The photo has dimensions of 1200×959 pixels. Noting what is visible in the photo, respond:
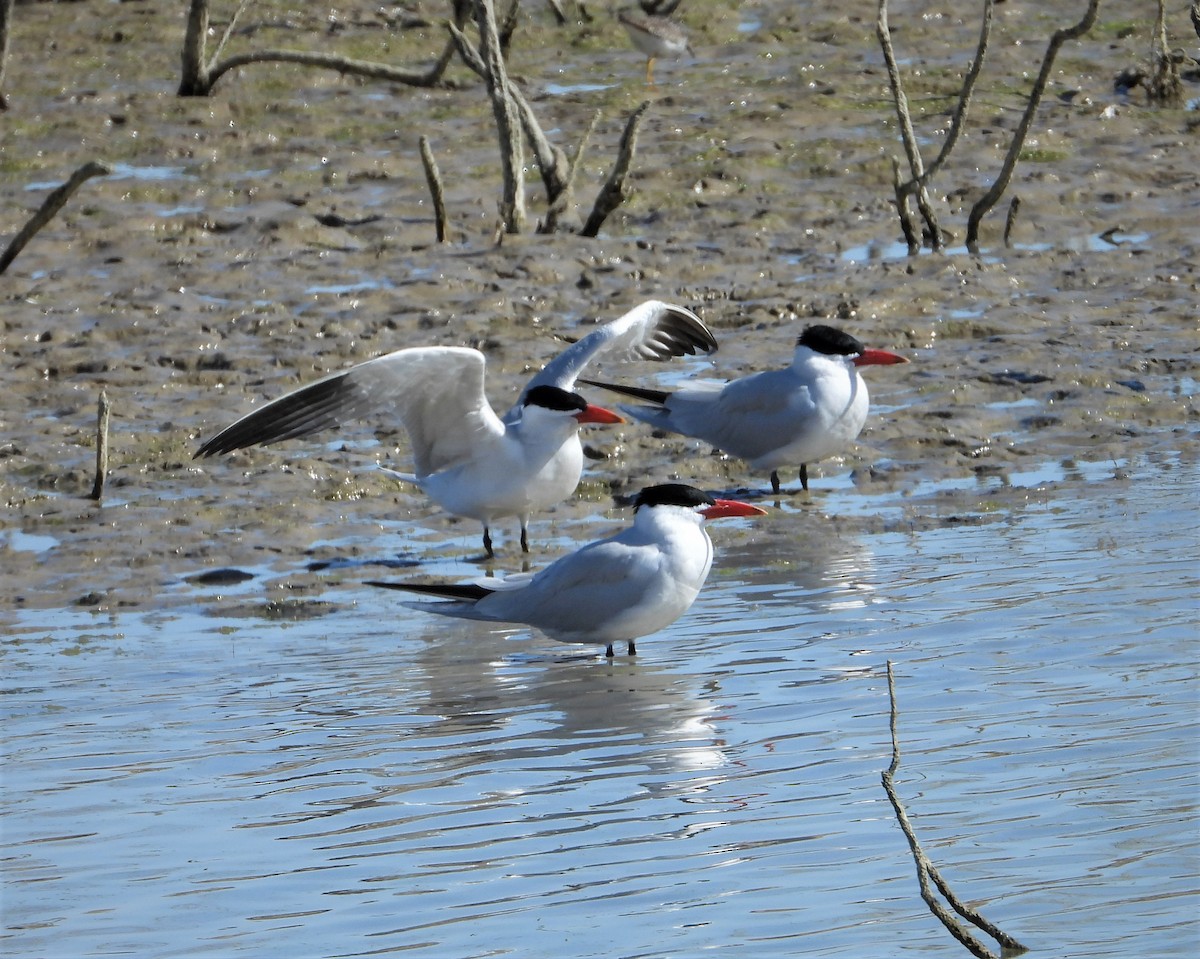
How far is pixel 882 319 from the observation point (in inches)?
458

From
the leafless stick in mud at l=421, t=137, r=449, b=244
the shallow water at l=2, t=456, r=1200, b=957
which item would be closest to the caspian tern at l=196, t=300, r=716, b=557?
the shallow water at l=2, t=456, r=1200, b=957

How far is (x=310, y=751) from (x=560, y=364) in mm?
3369

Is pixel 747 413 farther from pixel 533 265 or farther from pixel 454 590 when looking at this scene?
pixel 533 265

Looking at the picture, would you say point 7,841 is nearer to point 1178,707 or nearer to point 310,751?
point 310,751

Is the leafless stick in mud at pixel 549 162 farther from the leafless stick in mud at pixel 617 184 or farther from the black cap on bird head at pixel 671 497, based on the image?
the black cap on bird head at pixel 671 497

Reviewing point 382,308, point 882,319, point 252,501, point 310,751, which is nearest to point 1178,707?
point 310,751

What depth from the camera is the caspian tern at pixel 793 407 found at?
9.26 metres

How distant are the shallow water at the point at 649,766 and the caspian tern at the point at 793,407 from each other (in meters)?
0.96

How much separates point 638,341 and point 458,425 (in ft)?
5.53

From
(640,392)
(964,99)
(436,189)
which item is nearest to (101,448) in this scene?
(640,392)

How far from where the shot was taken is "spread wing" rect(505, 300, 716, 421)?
8992mm

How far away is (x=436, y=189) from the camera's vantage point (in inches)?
506

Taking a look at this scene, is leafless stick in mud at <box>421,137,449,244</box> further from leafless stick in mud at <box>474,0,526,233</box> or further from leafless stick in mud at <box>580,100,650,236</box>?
leafless stick in mud at <box>580,100,650,236</box>

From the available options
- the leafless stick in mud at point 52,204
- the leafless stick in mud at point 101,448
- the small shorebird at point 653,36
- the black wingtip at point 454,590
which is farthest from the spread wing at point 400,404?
the small shorebird at point 653,36
